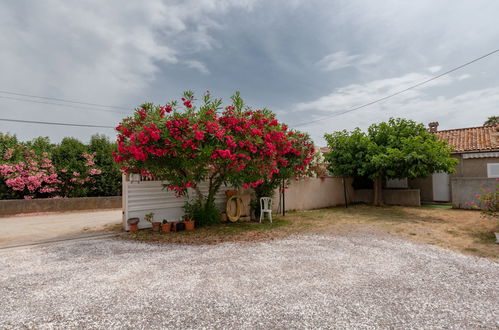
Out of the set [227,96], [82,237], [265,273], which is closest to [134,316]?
[265,273]

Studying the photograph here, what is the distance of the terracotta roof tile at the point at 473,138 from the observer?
45.4 feet

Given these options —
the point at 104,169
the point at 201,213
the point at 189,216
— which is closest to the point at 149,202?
the point at 189,216

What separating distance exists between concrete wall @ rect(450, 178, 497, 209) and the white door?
2844 millimetres

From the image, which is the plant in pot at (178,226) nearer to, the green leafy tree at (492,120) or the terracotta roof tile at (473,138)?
the terracotta roof tile at (473,138)

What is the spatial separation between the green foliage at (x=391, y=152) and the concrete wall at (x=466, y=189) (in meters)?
1.18

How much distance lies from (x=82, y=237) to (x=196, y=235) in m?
2.85

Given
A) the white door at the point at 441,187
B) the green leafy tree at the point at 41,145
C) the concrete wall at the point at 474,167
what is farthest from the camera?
the white door at the point at 441,187

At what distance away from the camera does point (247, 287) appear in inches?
141

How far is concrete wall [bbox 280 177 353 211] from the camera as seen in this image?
460 inches

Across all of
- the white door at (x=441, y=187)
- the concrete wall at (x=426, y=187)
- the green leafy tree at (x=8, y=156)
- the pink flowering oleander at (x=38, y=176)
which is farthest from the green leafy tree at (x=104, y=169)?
the white door at (x=441, y=187)

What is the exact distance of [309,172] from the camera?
39.3 feet

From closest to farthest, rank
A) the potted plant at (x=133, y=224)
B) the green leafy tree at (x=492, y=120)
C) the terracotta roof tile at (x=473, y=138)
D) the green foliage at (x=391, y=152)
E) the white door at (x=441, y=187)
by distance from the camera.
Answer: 1. the potted plant at (x=133, y=224)
2. the green foliage at (x=391, y=152)
3. the terracotta roof tile at (x=473, y=138)
4. the white door at (x=441, y=187)
5. the green leafy tree at (x=492, y=120)

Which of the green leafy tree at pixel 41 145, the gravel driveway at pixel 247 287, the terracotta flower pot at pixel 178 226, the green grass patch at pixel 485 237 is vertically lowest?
the green grass patch at pixel 485 237

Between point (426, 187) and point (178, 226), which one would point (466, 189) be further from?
point (178, 226)
